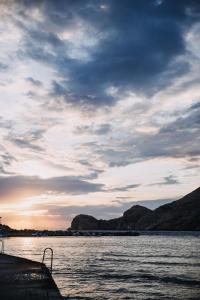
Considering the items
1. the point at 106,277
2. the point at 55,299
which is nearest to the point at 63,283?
the point at 106,277

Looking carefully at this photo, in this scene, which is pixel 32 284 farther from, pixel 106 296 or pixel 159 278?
pixel 159 278

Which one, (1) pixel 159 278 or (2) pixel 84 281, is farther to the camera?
(1) pixel 159 278

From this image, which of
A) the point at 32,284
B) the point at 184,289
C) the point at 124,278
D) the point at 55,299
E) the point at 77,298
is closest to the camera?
the point at 55,299

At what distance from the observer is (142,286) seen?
115 feet

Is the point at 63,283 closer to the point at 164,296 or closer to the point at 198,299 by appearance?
the point at 164,296

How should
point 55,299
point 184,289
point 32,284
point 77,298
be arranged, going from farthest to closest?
point 184,289 → point 77,298 → point 32,284 → point 55,299

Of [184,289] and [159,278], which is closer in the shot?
[184,289]

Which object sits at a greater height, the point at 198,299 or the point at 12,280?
the point at 12,280

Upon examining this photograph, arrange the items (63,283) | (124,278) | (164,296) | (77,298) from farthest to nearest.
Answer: (124,278) → (63,283) → (164,296) → (77,298)

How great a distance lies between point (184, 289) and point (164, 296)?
15.1ft

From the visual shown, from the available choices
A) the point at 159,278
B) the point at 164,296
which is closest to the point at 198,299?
the point at 164,296

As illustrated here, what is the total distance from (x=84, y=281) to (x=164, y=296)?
10.1 metres

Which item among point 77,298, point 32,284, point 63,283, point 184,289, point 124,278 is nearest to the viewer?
point 32,284

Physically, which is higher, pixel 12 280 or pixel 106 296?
pixel 12 280
